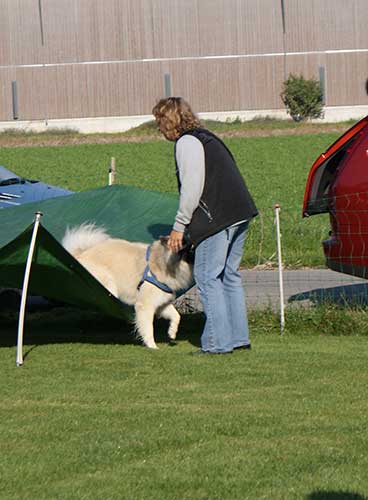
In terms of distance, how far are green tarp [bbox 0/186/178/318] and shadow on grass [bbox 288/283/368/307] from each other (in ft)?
6.53

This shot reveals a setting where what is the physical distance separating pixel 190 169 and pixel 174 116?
0.43 meters

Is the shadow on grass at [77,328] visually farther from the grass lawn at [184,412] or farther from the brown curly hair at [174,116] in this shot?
the brown curly hair at [174,116]

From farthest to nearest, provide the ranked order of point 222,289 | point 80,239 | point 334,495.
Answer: point 80,239 < point 222,289 < point 334,495

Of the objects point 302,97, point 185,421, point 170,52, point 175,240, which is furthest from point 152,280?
point 170,52

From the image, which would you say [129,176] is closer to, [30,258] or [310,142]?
[310,142]

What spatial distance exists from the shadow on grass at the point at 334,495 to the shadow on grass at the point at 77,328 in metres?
4.42

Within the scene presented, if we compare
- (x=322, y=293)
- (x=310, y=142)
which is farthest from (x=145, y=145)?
(x=322, y=293)

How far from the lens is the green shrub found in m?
62.8

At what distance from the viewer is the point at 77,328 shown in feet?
33.2

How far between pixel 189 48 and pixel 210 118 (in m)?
4.72

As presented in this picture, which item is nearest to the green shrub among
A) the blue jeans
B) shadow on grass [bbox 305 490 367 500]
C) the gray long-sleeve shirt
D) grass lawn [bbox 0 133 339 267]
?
grass lawn [bbox 0 133 339 267]

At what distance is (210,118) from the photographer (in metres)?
65.8

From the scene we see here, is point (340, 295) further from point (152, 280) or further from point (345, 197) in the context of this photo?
point (152, 280)

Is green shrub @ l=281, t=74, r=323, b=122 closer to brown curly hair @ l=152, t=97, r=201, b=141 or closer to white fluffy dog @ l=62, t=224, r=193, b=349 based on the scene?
white fluffy dog @ l=62, t=224, r=193, b=349
